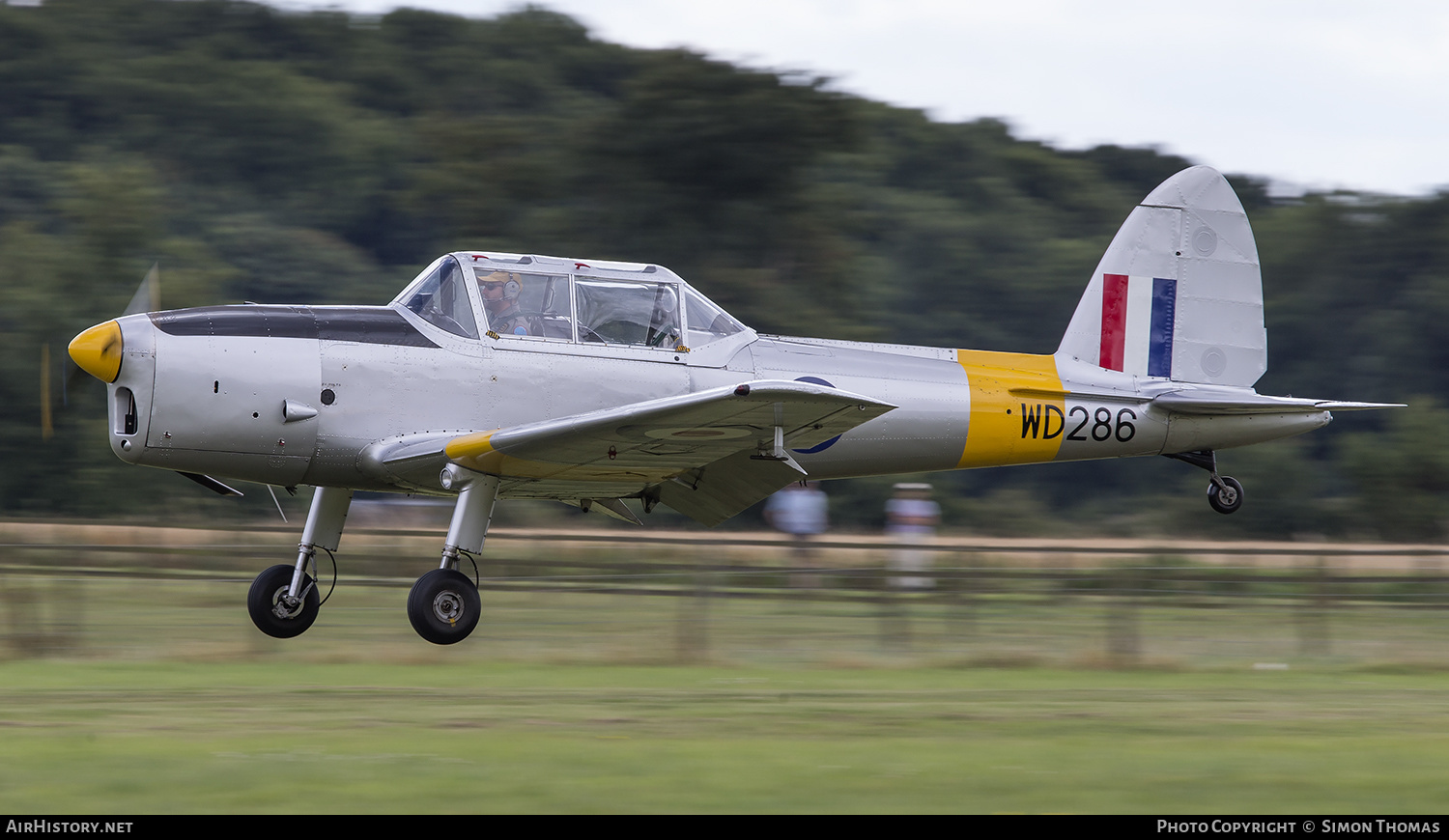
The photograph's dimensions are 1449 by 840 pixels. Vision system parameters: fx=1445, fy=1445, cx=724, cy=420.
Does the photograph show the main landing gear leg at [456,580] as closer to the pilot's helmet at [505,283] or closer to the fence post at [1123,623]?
the pilot's helmet at [505,283]

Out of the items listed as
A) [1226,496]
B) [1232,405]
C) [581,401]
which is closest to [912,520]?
[1226,496]

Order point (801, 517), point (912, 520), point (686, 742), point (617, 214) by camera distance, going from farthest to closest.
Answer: point (617, 214) < point (801, 517) < point (912, 520) < point (686, 742)

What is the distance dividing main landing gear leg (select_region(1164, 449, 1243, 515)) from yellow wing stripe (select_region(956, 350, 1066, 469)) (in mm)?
968

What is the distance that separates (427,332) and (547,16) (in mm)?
38784

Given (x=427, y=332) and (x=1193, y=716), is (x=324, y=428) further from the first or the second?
(x=1193, y=716)

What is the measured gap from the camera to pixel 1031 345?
3488cm

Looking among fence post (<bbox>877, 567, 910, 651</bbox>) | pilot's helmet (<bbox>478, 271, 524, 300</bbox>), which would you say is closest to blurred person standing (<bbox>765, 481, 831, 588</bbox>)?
fence post (<bbox>877, 567, 910, 651</bbox>)

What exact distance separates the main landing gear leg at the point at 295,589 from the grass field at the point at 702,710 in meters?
0.23

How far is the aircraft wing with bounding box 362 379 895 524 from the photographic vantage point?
6.99 m

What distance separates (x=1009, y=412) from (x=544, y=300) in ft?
10.3

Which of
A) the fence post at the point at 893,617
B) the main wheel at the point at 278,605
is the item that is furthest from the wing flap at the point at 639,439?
the fence post at the point at 893,617

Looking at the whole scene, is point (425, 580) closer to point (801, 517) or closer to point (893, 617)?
point (893, 617)

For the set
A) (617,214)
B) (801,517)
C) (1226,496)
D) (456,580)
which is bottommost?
(801,517)

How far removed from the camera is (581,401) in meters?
8.38
